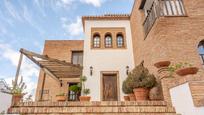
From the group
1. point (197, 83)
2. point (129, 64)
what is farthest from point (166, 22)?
point (129, 64)

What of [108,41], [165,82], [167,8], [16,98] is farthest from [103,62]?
[16,98]

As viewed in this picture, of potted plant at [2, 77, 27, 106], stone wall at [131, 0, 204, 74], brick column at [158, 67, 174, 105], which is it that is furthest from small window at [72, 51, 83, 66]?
brick column at [158, 67, 174, 105]

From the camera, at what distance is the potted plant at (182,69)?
394cm

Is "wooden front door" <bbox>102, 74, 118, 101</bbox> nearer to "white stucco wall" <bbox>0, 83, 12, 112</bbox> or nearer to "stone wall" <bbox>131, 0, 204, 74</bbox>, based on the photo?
"stone wall" <bbox>131, 0, 204, 74</bbox>

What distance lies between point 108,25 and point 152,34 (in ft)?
16.9

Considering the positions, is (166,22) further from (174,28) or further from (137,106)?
(137,106)

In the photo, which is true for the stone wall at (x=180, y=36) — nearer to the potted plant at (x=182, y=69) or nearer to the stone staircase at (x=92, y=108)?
the potted plant at (x=182, y=69)

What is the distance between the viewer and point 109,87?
387 inches

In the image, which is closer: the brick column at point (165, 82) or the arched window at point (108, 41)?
the brick column at point (165, 82)

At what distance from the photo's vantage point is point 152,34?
6.67 meters

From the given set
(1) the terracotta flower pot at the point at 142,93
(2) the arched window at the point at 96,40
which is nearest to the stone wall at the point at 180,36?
(1) the terracotta flower pot at the point at 142,93

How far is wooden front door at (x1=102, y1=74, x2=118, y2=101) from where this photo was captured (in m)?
9.53

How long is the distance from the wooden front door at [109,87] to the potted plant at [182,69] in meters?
5.01

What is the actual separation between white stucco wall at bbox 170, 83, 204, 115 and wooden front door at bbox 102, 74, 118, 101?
17.6ft
